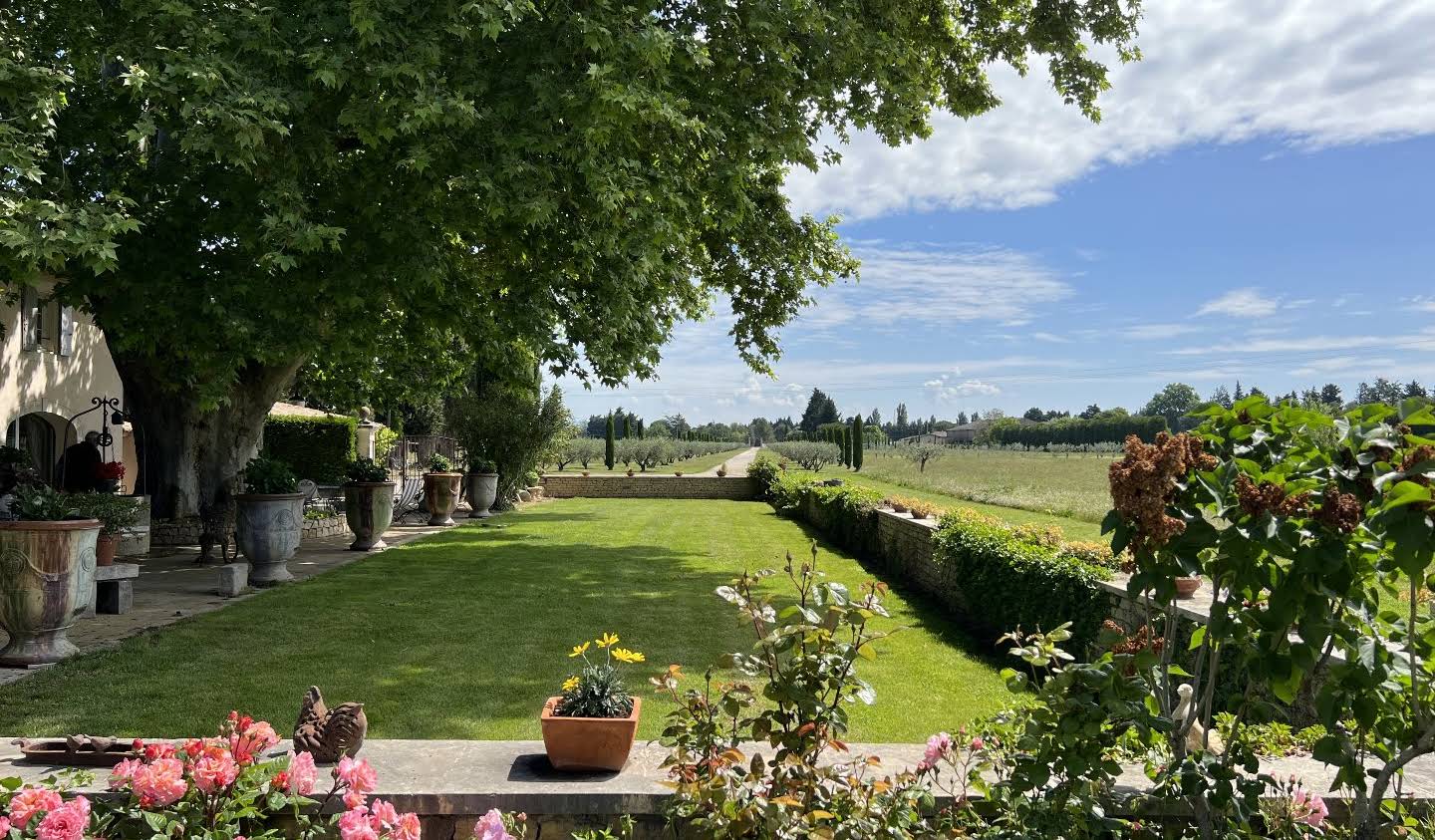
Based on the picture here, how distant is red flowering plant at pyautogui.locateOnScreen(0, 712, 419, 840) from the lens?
85.9 inches

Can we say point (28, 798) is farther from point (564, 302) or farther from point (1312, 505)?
point (564, 302)

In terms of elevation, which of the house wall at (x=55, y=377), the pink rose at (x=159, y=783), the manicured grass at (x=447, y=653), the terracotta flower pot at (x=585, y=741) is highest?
the house wall at (x=55, y=377)

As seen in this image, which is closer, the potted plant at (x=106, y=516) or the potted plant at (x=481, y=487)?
the potted plant at (x=106, y=516)

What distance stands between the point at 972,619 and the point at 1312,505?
277 inches

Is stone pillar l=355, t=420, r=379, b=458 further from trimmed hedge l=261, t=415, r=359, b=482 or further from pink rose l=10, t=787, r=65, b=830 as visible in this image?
pink rose l=10, t=787, r=65, b=830

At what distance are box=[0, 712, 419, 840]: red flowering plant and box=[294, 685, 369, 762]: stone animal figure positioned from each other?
242 mm

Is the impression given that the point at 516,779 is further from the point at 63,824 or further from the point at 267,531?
the point at 267,531

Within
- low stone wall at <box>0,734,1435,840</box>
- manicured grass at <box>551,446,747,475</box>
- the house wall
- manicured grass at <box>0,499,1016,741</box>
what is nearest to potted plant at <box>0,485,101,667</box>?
manicured grass at <box>0,499,1016,741</box>

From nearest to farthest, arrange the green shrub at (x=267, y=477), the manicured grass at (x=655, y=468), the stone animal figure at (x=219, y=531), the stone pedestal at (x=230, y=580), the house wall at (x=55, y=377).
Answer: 1. the stone pedestal at (x=230, y=580)
2. the green shrub at (x=267, y=477)
3. the stone animal figure at (x=219, y=531)
4. the house wall at (x=55, y=377)
5. the manicured grass at (x=655, y=468)

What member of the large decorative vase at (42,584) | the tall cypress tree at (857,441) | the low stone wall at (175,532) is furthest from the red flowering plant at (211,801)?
the tall cypress tree at (857,441)

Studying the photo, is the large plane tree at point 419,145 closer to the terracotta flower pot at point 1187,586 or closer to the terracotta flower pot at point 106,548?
the terracotta flower pot at point 106,548

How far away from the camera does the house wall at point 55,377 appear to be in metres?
16.5

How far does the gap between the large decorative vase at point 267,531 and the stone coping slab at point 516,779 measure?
695cm

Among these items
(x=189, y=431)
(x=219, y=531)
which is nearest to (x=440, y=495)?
(x=189, y=431)
